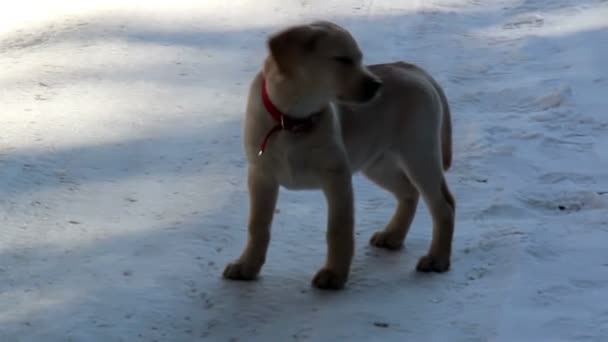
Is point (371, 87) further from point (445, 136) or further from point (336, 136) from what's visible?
point (445, 136)

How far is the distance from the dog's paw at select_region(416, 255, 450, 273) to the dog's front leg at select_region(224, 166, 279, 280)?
705 millimetres

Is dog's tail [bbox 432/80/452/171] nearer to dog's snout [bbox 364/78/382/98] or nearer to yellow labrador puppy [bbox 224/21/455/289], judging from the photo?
yellow labrador puppy [bbox 224/21/455/289]

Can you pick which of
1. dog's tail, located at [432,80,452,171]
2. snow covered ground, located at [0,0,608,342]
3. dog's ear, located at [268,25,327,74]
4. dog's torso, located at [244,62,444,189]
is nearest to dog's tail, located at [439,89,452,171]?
dog's tail, located at [432,80,452,171]

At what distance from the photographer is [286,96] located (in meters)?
4.17

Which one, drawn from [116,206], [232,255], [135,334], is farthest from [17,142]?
[135,334]

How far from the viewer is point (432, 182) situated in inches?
180

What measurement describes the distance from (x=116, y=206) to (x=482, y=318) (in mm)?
2011

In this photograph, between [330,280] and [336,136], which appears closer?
[336,136]

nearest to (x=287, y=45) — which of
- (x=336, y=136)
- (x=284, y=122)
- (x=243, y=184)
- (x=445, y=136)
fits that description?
(x=284, y=122)

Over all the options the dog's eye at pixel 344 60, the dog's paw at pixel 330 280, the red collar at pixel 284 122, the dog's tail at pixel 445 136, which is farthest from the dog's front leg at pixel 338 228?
the dog's tail at pixel 445 136

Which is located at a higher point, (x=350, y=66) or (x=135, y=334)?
(x=350, y=66)

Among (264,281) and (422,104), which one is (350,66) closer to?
(422,104)

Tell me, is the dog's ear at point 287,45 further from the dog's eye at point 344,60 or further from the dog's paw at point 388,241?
the dog's paw at point 388,241

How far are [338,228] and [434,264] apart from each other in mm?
541
